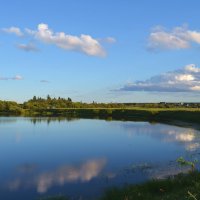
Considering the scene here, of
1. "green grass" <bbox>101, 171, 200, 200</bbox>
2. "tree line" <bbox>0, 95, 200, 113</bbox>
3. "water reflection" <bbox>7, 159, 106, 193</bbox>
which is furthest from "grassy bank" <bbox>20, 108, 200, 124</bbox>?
"green grass" <bbox>101, 171, 200, 200</bbox>

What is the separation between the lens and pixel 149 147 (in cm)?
4066

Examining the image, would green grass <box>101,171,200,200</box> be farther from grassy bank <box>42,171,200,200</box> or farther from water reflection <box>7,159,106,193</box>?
water reflection <box>7,159,106,193</box>

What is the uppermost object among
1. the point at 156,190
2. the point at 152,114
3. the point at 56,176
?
the point at 152,114

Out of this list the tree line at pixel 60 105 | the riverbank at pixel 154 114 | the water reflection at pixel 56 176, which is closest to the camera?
the water reflection at pixel 56 176

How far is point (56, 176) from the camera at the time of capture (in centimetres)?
2472

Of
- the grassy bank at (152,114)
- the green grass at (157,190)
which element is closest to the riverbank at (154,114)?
the grassy bank at (152,114)

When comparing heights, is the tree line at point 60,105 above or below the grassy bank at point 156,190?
above

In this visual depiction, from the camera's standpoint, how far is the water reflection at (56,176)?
22203 mm

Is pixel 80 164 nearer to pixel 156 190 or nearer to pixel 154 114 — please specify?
pixel 156 190

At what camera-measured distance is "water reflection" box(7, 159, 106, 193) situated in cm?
2220

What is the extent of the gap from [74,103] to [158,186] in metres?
171

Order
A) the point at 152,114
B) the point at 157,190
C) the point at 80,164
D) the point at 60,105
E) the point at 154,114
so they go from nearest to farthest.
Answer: the point at 157,190, the point at 80,164, the point at 154,114, the point at 152,114, the point at 60,105

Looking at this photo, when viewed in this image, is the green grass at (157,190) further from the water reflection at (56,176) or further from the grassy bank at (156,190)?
the water reflection at (56,176)

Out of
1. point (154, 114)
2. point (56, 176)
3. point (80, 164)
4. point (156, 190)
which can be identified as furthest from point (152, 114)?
point (156, 190)
